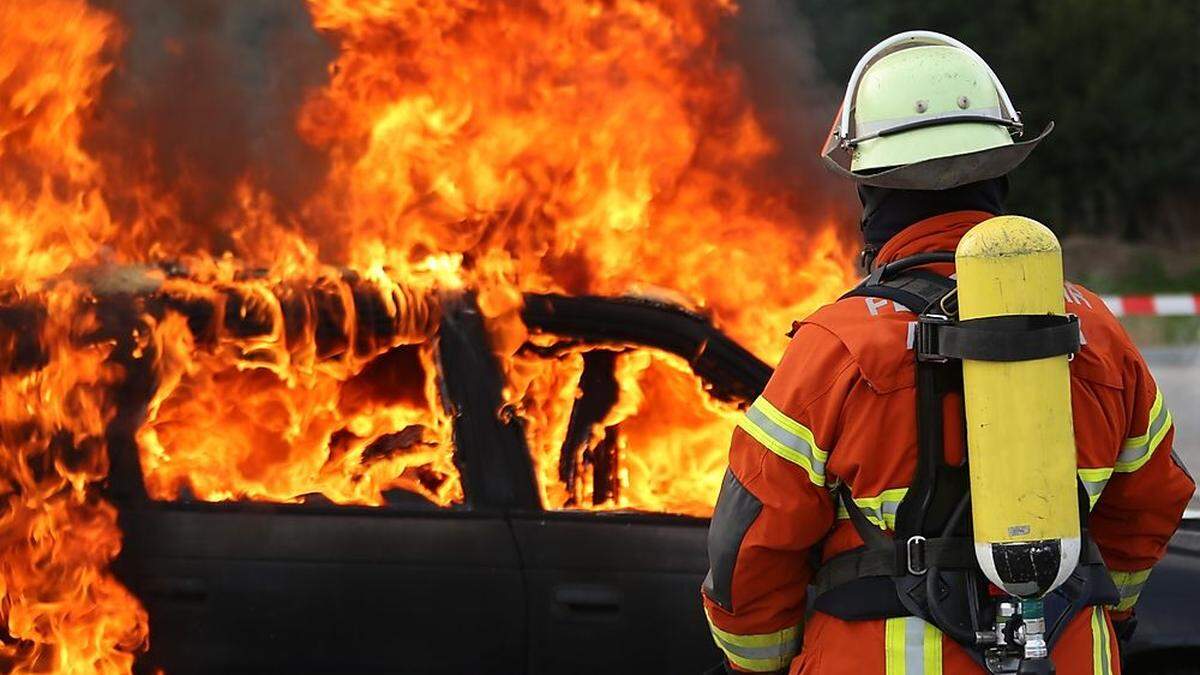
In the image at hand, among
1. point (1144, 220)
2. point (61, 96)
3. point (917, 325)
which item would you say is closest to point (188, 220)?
point (61, 96)

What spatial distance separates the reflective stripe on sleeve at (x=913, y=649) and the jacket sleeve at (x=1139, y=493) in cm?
44

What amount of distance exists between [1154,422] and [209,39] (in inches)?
138

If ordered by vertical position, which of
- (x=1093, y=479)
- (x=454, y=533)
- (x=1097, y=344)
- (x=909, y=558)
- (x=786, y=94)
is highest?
(x=786, y=94)

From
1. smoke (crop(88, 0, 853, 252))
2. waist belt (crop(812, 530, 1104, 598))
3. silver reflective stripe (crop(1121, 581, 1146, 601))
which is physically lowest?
silver reflective stripe (crop(1121, 581, 1146, 601))

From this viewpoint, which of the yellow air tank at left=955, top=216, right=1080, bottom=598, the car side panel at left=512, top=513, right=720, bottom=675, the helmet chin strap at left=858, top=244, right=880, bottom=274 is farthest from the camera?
the car side panel at left=512, top=513, right=720, bottom=675

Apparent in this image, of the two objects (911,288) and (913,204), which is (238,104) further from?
(911,288)

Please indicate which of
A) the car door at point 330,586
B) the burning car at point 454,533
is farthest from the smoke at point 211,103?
the car door at point 330,586

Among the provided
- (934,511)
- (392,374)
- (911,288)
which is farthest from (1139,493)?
(392,374)

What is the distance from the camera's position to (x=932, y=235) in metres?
2.56

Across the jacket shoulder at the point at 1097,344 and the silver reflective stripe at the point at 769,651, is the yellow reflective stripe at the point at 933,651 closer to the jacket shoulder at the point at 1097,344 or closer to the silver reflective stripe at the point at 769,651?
the silver reflective stripe at the point at 769,651

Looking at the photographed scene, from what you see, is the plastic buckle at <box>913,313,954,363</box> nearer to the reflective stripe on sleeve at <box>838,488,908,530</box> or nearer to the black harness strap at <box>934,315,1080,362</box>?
the black harness strap at <box>934,315,1080,362</box>

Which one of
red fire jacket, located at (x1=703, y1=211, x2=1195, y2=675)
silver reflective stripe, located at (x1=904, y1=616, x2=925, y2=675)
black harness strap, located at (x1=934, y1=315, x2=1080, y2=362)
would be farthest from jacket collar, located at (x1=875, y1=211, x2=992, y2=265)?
silver reflective stripe, located at (x1=904, y1=616, x2=925, y2=675)

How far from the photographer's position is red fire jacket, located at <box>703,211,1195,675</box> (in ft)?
7.86

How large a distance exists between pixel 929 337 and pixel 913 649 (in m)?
0.49
